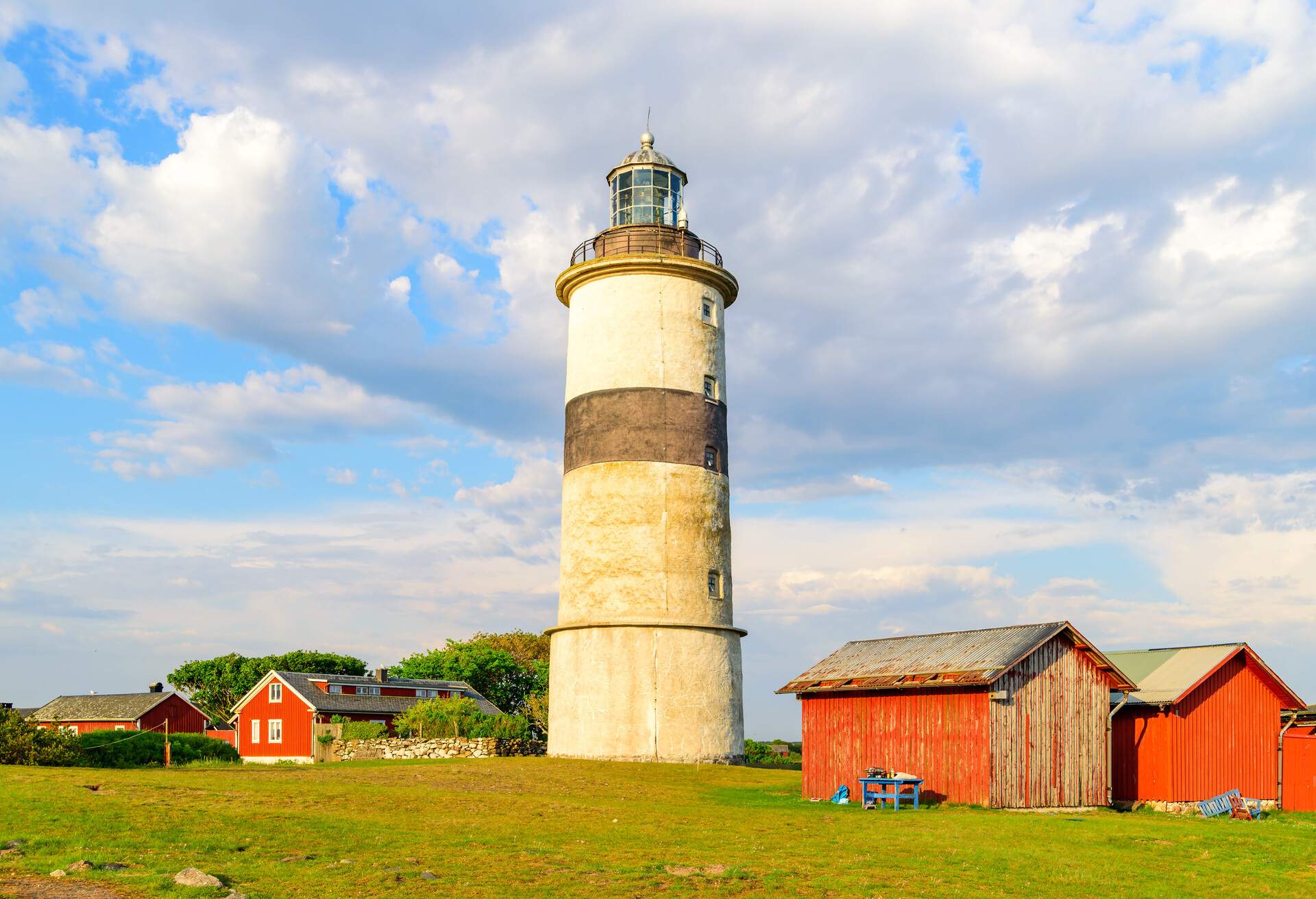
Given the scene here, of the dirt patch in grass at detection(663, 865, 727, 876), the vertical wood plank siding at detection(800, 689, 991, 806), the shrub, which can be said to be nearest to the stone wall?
the shrub

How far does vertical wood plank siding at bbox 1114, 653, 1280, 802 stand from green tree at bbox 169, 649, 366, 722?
2279 inches

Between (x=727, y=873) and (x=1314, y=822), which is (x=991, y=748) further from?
(x=727, y=873)

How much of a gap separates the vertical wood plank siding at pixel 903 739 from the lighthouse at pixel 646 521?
263 inches

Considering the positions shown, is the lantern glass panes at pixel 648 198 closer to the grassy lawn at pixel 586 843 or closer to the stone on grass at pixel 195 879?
the grassy lawn at pixel 586 843

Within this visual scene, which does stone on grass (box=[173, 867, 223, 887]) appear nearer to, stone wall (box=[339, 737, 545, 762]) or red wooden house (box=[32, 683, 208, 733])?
stone wall (box=[339, 737, 545, 762])

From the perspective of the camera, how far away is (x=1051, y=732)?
26484mm

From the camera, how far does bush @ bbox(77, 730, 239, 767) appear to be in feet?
108

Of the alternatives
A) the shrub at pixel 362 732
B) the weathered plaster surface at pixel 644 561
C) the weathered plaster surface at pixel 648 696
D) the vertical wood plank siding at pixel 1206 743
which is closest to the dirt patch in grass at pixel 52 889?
the weathered plaster surface at pixel 648 696

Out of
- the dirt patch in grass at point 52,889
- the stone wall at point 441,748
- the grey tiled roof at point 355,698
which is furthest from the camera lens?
the grey tiled roof at point 355,698

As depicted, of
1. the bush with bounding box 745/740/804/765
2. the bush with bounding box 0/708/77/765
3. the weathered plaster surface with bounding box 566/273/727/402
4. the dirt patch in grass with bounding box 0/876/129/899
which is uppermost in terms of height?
the weathered plaster surface with bounding box 566/273/727/402

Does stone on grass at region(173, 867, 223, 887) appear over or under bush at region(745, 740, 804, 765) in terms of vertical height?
over

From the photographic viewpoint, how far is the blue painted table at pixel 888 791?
25.2 m

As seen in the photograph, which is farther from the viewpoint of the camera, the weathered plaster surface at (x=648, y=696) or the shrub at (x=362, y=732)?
the shrub at (x=362, y=732)

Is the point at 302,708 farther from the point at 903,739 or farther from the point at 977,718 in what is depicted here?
the point at 977,718
